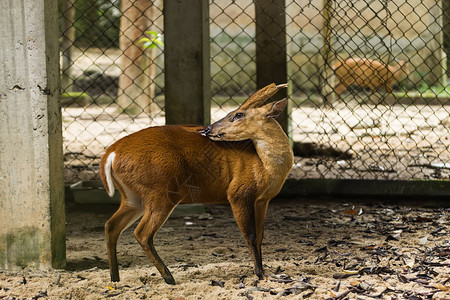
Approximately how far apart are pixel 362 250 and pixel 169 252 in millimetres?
1088

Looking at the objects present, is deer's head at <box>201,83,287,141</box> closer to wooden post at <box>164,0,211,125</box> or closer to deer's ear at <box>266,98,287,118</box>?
deer's ear at <box>266,98,287,118</box>

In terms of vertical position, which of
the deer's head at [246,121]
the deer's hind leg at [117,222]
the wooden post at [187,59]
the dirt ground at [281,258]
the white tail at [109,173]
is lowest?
the dirt ground at [281,258]

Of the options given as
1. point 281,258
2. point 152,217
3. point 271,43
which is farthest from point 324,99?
point 152,217

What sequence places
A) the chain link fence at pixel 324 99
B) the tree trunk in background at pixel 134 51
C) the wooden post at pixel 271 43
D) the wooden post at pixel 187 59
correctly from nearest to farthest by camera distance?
the wooden post at pixel 187 59 → the wooden post at pixel 271 43 → the chain link fence at pixel 324 99 → the tree trunk in background at pixel 134 51

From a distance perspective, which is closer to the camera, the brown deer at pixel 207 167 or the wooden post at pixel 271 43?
the brown deer at pixel 207 167

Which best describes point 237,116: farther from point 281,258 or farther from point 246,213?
point 281,258

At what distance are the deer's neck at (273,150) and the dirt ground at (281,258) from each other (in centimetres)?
50

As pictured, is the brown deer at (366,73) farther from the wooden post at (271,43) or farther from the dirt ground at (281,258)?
the dirt ground at (281,258)

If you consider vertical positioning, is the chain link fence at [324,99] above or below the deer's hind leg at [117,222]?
above

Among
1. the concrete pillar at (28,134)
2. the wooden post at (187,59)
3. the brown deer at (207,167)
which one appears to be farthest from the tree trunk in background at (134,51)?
the brown deer at (207,167)

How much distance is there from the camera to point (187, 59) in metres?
4.19

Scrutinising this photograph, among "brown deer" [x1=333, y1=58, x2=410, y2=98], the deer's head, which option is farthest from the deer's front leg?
"brown deer" [x1=333, y1=58, x2=410, y2=98]

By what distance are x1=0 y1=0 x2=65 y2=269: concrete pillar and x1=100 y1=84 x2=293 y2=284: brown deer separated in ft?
1.02

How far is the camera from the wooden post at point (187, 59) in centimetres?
416
